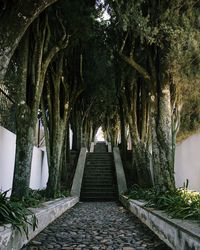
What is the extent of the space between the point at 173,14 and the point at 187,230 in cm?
592

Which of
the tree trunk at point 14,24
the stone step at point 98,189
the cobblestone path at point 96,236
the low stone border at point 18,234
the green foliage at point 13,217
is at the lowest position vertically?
the cobblestone path at point 96,236

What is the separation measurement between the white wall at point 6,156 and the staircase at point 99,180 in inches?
189

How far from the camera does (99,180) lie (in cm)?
1600

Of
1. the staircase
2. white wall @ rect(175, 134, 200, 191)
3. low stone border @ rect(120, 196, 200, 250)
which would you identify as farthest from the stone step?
low stone border @ rect(120, 196, 200, 250)

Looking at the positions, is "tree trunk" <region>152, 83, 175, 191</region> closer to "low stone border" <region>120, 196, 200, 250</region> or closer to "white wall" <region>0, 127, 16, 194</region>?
"low stone border" <region>120, 196, 200, 250</region>

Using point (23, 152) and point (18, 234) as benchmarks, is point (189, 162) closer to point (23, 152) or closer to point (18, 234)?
point (23, 152)

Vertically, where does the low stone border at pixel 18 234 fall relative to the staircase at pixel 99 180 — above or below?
below

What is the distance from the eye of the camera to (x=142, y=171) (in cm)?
1203

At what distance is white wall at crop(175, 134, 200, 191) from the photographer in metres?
12.2

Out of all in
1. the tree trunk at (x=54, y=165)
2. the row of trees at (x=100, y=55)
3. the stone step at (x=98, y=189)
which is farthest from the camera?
the stone step at (x=98, y=189)

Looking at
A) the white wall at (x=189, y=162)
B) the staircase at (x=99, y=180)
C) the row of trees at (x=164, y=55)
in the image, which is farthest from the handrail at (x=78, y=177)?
the row of trees at (x=164, y=55)

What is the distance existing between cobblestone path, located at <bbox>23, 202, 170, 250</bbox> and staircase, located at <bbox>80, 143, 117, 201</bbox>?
673 centimetres

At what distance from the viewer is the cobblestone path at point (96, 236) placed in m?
4.96

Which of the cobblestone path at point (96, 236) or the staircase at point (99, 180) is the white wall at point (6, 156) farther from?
the staircase at point (99, 180)
